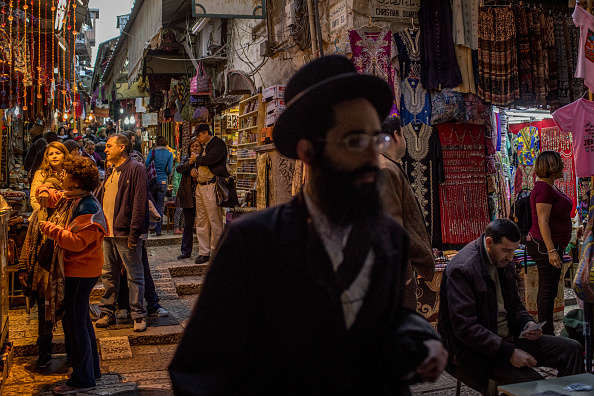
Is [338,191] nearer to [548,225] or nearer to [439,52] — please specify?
[548,225]

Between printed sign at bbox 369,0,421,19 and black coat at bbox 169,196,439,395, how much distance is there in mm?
6328

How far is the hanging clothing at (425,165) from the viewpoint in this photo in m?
6.76

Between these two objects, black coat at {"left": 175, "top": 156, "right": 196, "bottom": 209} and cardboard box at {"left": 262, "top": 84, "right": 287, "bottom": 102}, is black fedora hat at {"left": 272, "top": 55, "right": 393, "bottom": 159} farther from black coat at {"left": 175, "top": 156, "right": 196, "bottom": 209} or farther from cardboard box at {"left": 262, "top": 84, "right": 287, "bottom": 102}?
cardboard box at {"left": 262, "top": 84, "right": 287, "bottom": 102}

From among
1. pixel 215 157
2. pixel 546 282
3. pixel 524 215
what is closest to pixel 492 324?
pixel 546 282

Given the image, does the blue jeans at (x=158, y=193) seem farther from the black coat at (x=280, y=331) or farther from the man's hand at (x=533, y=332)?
the black coat at (x=280, y=331)

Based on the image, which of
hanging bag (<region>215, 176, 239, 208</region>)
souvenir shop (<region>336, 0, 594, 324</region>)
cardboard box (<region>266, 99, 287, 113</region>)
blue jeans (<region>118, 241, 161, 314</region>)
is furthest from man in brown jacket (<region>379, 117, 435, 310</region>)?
cardboard box (<region>266, 99, 287, 113</region>)

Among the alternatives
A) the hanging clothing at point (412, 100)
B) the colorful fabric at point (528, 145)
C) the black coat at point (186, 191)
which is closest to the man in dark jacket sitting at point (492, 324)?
the hanging clothing at point (412, 100)

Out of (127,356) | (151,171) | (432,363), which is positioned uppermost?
(151,171)

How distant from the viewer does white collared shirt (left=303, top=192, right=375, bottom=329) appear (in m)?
1.13

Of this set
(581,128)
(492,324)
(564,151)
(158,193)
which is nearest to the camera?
(492,324)

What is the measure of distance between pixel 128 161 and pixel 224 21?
779 centimetres

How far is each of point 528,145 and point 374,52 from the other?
461cm

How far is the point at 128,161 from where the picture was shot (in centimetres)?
601

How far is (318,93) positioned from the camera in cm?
117
